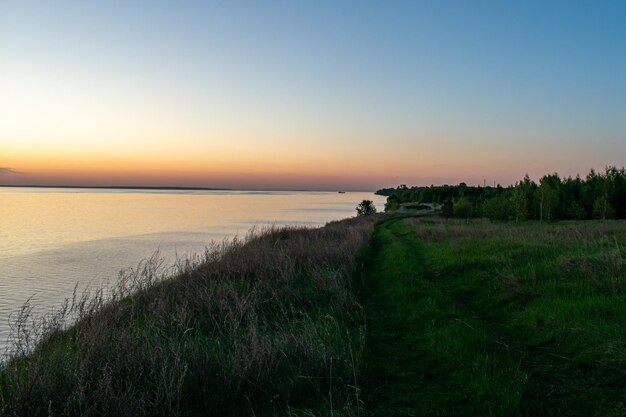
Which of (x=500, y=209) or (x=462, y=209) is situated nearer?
(x=500, y=209)

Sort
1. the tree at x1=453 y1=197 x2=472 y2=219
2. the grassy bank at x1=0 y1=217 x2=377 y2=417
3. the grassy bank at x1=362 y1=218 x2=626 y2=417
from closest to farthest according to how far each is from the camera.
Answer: the grassy bank at x1=0 y1=217 x2=377 y2=417 < the grassy bank at x1=362 y1=218 x2=626 y2=417 < the tree at x1=453 y1=197 x2=472 y2=219

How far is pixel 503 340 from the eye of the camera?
26.4 feet

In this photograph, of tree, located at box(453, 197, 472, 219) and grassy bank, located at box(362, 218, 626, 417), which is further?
tree, located at box(453, 197, 472, 219)

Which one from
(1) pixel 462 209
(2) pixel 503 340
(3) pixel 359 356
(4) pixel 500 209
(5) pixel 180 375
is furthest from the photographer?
(1) pixel 462 209

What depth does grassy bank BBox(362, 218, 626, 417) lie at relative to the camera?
5.55 metres

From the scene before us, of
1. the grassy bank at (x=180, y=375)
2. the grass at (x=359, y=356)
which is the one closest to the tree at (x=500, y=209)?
the grass at (x=359, y=356)

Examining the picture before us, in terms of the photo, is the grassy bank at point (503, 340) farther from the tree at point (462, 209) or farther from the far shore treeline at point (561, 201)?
the tree at point (462, 209)

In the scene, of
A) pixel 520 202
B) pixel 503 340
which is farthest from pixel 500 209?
pixel 503 340

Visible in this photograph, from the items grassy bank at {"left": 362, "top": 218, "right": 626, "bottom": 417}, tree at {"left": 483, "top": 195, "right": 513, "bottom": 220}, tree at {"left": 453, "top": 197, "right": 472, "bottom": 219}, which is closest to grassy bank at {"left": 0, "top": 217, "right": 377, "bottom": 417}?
grassy bank at {"left": 362, "top": 218, "right": 626, "bottom": 417}

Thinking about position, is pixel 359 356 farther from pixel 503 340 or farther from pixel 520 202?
pixel 520 202

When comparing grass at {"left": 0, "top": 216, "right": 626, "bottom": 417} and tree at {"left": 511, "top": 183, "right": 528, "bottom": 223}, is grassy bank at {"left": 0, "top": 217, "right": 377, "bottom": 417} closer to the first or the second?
grass at {"left": 0, "top": 216, "right": 626, "bottom": 417}

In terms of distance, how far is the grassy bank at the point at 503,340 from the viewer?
5.55 metres

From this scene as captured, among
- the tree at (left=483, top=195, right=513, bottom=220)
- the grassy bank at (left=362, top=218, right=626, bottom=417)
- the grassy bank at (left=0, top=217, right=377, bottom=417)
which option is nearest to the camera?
the grassy bank at (left=0, top=217, right=377, bottom=417)

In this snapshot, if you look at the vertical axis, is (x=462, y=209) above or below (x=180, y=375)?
below
